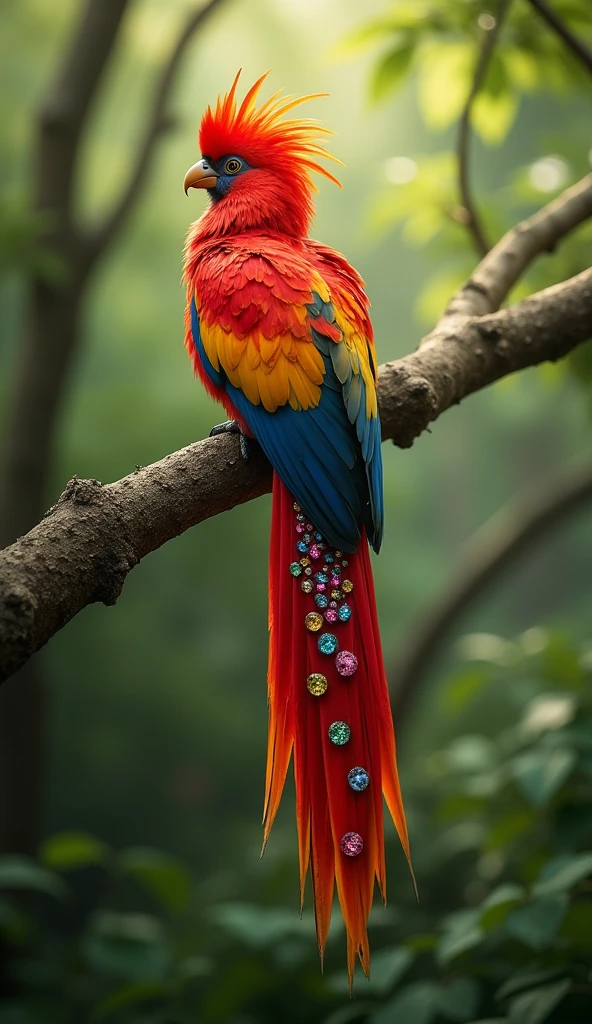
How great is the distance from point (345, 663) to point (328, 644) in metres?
0.03

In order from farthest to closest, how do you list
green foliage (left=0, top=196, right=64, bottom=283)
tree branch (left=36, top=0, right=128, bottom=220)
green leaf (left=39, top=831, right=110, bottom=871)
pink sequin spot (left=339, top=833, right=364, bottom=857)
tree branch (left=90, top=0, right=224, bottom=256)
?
tree branch (left=90, top=0, right=224, bottom=256)
tree branch (left=36, top=0, right=128, bottom=220)
green foliage (left=0, top=196, right=64, bottom=283)
green leaf (left=39, top=831, right=110, bottom=871)
pink sequin spot (left=339, top=833, right=364, bottom=857)

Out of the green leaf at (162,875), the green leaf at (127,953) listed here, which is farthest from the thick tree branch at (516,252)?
the green leaf at (127,953)

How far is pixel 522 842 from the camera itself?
88.4 inches

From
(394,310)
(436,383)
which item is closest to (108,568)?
(436,383)

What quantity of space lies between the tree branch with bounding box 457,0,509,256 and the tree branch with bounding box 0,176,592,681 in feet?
0.55

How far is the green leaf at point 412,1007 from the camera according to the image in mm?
1441

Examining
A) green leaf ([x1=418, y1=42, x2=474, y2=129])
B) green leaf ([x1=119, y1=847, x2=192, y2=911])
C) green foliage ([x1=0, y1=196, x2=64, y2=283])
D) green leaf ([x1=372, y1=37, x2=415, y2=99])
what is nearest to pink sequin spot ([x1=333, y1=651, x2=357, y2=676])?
green leaf ([x1=119, y1=847, x2=192, y2=911])

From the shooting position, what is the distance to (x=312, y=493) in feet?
3.95

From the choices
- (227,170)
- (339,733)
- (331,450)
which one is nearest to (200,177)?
(227,170)

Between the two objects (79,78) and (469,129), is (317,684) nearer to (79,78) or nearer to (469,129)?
(469,129)

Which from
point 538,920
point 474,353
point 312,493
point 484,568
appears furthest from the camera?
point 484,568

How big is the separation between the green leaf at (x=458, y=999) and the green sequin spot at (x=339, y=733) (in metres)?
0.64

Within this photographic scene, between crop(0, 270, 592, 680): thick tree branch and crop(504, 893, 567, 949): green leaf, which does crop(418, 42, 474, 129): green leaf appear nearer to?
crop(0, 270, 592, 680): thick tree branch

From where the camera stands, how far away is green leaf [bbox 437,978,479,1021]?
1.44m
